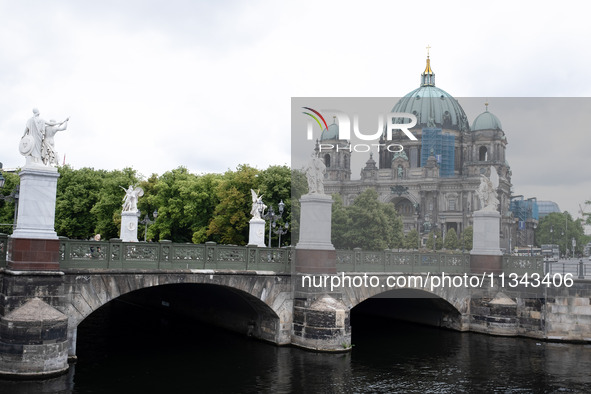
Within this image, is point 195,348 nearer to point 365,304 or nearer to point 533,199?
point 365,304

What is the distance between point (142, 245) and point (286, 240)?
90.2ft

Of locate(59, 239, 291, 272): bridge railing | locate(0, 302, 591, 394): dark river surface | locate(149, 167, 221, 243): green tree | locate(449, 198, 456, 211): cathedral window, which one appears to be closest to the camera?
locate(0, 302, 591, 394): dark river surface

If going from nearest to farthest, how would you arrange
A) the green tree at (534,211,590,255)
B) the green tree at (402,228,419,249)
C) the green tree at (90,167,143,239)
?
1. the green tree at (90,167,143,239)
2. the green tree at (402,228,419,249)
3. the green tree at (534,211,590,255)

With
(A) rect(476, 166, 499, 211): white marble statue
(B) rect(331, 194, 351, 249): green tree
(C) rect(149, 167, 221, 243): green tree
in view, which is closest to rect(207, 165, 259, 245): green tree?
(C) rect(149, 167, 221, 243): green tree

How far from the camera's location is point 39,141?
1777 centimetres

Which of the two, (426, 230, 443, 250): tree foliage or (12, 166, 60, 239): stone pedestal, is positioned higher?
(426, 230, 443, 250): tree foliage

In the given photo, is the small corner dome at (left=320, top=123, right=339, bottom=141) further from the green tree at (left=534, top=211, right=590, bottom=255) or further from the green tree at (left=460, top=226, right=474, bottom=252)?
the green tree at (left=534, top=211, right=590, bottom=255)

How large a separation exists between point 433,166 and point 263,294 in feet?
309

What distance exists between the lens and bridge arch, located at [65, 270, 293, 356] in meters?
18.5

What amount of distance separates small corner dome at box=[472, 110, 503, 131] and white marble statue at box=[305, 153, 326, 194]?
102m

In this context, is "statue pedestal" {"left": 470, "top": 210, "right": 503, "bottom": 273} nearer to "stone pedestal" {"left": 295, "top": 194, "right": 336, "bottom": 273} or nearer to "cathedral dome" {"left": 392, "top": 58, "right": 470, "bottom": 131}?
"stone pedestal" {"left": 295, "top": 194, "right": 336, "bottom": 273}

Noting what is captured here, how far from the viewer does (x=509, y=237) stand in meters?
96.9

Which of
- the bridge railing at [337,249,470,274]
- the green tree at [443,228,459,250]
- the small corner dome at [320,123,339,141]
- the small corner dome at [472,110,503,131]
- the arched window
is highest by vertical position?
the small corner dome at [472,110,503,131]

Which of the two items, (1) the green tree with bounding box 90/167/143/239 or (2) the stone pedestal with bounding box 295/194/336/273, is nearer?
(2) the stone pedestal with bounding box 295/194/336/273
